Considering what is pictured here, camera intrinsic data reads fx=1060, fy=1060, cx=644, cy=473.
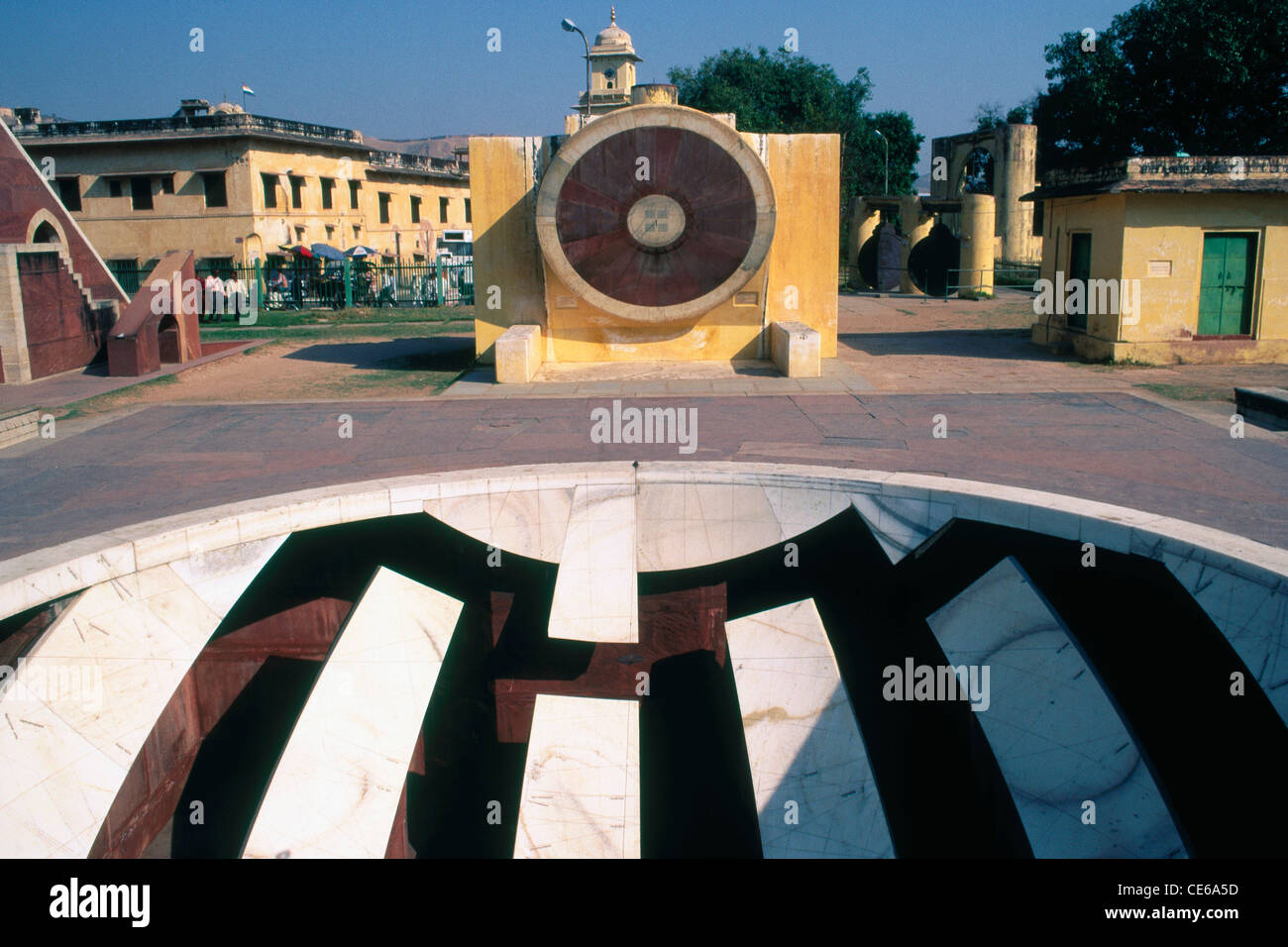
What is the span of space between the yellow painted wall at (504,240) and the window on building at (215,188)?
2465cm

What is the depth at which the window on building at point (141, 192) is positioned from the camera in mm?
38344

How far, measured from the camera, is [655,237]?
1611cm

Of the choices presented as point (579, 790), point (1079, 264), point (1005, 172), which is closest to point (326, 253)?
point (1079, 264)

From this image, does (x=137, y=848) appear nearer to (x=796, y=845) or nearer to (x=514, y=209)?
(x=796, y=845)

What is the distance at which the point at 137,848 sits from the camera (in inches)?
375

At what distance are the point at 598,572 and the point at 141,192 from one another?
35.5 metres

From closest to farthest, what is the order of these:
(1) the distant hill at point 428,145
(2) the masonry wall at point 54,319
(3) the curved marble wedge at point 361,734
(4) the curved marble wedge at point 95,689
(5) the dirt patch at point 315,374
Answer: (4) the curved marble wedge at point 95,689, (3) the curved marble wedge at point 361,734, (5) the dirt patch at point 315,374, (2) the masonry wall at point 54,319, (1) the distant hill at point 428,145

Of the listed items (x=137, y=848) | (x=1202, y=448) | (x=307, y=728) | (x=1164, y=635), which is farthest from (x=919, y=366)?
(x=137, y=848)

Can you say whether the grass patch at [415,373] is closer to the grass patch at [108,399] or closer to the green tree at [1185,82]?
the grass patch at [108,399]

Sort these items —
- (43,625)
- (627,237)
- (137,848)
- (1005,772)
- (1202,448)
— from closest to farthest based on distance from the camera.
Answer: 1. (43,625)
2. (1005,772)
3. (137,848)
4. (1202,448)
5. (627,237)

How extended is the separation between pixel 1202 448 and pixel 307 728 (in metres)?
9.37

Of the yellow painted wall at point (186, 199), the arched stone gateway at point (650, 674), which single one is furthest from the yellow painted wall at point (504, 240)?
the yellow painted wall at point (186, 199)

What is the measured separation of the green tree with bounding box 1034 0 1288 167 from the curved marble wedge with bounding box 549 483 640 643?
29568mm

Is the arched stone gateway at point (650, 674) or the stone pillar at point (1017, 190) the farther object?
the stone pillar at point (1017, 190)
